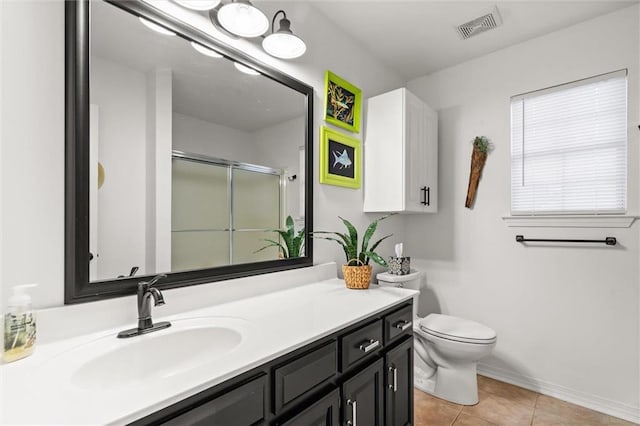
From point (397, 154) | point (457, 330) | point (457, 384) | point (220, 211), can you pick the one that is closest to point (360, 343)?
point (220, 211)

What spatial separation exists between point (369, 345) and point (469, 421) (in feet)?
3.94

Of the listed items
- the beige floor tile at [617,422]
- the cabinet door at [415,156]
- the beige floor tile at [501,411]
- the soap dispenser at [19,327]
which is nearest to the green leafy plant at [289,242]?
the cabinet door at [415,156]

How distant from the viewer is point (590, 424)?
1.93m

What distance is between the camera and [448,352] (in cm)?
206

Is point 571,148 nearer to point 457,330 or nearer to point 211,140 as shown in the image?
point 457,330

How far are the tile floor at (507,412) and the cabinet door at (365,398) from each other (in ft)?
2.57

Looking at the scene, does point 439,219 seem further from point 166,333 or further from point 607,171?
point 166,333

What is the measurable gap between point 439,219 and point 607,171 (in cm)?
115

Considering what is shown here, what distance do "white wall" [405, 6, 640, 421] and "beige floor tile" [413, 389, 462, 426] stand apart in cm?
66

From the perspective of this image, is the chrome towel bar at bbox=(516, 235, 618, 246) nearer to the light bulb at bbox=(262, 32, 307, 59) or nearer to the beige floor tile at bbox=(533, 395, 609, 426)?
the beige floor tile at bbox=(533, 395, 609, 426)

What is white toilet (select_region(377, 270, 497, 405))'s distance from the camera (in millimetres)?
1983

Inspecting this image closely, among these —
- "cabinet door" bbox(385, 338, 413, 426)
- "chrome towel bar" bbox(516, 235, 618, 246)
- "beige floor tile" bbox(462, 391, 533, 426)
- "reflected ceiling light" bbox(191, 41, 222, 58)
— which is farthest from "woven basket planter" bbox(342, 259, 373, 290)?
"chrome towel bar" bbox(516, 235, 618, 246)

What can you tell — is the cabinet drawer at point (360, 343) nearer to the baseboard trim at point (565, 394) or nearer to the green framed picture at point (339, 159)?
the green framed picture at point (339, 159)

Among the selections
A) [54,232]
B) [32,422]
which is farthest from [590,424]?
[54,232]
